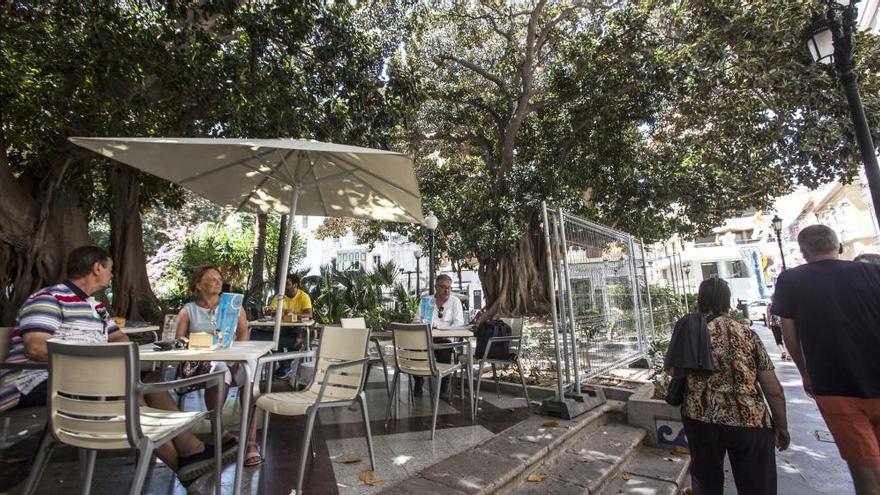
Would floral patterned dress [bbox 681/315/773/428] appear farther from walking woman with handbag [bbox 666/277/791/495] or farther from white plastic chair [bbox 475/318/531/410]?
white plastic chair [bbox 475/318/531/410]

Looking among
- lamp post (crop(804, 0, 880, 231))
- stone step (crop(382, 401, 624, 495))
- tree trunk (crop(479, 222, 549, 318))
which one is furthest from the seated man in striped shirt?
tree trunk (crop(479, 222, 549, 318))

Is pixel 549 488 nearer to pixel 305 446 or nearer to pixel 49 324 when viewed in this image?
pixel 305 446

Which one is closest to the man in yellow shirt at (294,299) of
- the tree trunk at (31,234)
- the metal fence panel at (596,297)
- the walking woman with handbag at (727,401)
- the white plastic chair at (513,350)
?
the white plastic chair at (513,350)

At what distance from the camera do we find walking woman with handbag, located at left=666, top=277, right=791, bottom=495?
2.08 m

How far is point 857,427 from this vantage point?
2.05 m

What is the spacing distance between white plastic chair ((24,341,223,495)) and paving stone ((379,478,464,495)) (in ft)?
3.90

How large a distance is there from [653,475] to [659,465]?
248 millimetres

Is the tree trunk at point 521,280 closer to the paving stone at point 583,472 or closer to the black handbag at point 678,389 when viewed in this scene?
the paving stone at point 583,472

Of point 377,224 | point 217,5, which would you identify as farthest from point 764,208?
point 217,5

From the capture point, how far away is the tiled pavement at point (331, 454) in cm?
243

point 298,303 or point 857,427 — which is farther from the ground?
point 298,303

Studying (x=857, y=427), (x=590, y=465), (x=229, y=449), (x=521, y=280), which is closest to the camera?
(x=857, y=427)

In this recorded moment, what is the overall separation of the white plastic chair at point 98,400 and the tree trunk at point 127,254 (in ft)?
19.6

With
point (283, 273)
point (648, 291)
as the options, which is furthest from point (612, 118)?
point (283, 273)
